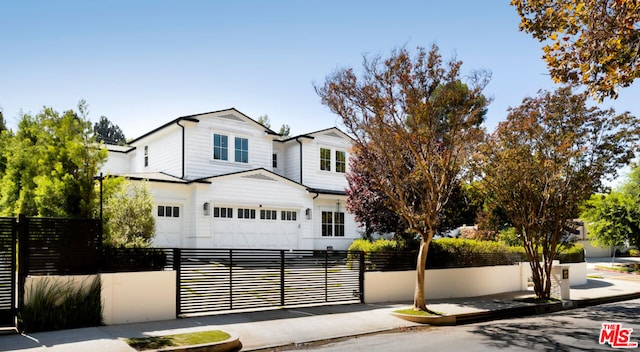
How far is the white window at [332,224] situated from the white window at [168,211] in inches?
322

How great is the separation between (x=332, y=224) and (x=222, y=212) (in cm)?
700

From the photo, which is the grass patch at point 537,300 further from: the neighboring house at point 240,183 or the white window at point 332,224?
the white window at point 332,224

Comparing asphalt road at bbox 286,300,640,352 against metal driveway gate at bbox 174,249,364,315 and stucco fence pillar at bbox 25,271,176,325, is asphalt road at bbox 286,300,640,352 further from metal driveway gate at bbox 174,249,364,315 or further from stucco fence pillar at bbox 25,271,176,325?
stucco fence pillar at bbox 25,271,176,325

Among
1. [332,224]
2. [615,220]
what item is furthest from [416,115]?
[615,220]

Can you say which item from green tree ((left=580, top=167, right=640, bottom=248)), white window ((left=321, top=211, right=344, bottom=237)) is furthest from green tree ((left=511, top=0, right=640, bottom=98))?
A: green tree ((left=580, top=167, right=640, bottom=248))

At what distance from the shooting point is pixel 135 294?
11.2 m

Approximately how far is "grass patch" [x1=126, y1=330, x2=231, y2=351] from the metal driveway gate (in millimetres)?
2110

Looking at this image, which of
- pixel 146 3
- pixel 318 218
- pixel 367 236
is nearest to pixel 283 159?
pixel 318 218

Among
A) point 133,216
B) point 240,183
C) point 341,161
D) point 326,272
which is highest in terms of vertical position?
point 341,161

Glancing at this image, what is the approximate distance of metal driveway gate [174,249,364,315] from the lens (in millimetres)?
12266

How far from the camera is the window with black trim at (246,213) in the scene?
2425 centimetres

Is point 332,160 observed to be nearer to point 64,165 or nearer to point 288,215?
point 288,215

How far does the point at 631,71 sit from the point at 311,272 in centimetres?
919

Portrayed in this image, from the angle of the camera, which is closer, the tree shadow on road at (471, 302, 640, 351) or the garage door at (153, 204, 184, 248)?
the tree shadow on road at (471, 302, 640, 351)
